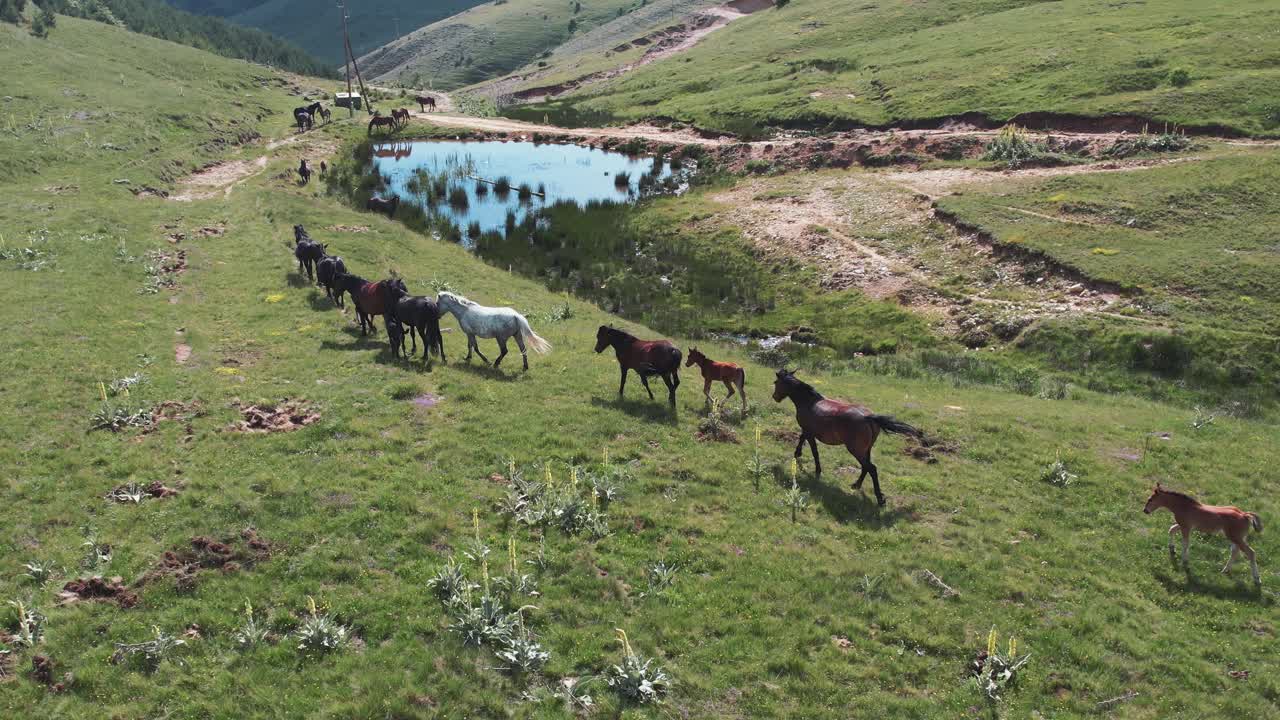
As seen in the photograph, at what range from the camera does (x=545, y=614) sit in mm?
11414

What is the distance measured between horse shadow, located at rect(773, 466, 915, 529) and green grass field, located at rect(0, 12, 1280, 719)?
72 millimetres

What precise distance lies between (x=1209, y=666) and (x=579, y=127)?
8063cm

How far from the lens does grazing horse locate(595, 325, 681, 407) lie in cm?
1894

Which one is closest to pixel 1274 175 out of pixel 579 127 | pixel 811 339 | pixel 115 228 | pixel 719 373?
pixel 811 339

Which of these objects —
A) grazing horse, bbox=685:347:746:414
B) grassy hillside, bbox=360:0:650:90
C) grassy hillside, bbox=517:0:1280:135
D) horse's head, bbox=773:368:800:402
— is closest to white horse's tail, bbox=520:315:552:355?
grazing horse, bbox=685:347:746:414

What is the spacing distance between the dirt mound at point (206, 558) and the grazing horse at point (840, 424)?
11.2 metres

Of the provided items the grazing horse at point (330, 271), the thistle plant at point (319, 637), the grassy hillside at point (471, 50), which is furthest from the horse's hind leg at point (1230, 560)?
the grassy hillside at point (471, 50)

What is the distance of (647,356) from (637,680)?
10.3 meters

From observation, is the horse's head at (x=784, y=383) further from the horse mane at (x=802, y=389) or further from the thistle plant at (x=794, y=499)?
the thistle plant at (x=794, y=499)

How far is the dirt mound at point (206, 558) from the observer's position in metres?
11.5

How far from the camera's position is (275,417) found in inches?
678

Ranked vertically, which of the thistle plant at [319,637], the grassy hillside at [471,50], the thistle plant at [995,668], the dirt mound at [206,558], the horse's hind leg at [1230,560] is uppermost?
the grassy hillside at [471,50]

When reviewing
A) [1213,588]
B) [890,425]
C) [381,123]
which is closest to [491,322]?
[890,425]

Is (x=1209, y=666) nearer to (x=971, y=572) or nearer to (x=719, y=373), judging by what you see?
(x=971, y=572)
